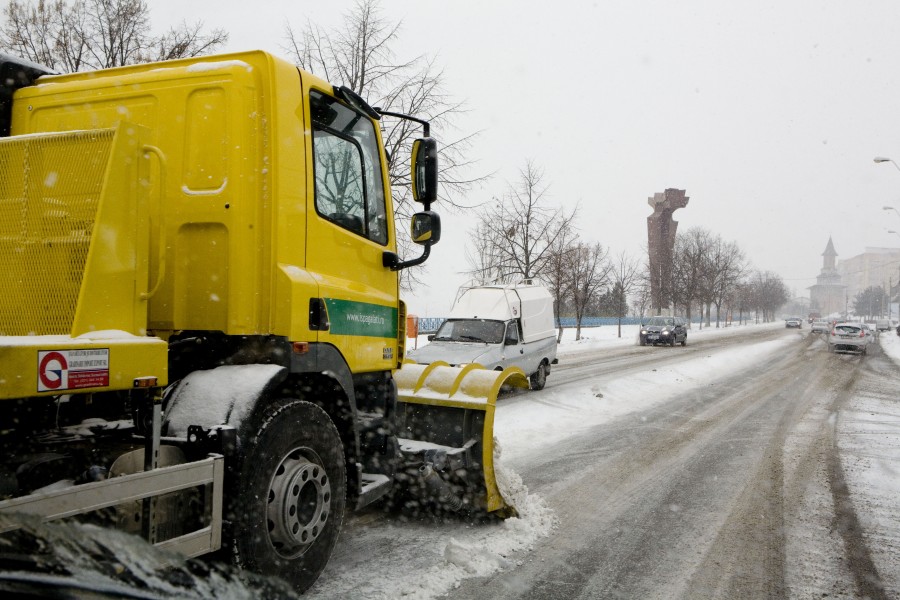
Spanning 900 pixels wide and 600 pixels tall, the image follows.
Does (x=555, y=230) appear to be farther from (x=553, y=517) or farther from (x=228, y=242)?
(x=228, y=242)

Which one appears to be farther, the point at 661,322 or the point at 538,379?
the point at 661,322

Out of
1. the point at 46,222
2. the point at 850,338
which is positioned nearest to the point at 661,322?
the point at 850,338

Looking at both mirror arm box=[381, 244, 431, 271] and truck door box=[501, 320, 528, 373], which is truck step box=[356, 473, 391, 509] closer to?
mirror arm box=[381, 244, 431, 271]

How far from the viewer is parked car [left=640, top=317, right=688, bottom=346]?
116 feet

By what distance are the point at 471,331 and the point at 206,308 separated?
1085 centimetres

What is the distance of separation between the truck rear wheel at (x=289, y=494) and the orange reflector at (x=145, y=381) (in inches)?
22.6

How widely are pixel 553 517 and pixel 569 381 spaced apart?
455 inches

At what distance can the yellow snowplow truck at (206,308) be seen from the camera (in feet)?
8.50

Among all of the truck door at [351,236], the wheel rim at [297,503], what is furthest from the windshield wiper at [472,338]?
the wheel rim at [297,503]

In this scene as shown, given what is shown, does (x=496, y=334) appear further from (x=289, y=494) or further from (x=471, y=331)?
(x=289, y=494)

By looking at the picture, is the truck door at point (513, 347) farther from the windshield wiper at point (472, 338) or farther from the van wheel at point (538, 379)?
the van wheel at point (538, 379)

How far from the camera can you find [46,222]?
8.90ft

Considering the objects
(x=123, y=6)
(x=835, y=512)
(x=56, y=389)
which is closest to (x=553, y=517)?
(x=835, y=512)

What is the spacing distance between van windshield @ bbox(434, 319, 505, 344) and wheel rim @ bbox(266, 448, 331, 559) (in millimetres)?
10262
